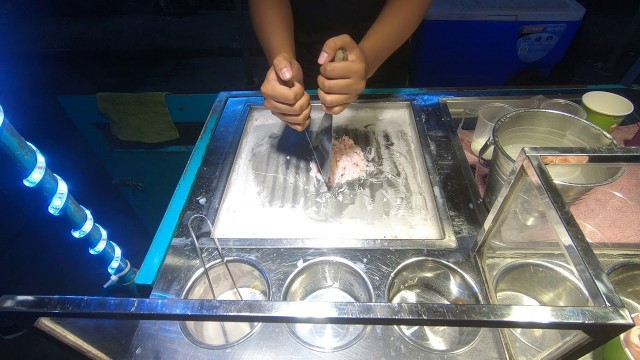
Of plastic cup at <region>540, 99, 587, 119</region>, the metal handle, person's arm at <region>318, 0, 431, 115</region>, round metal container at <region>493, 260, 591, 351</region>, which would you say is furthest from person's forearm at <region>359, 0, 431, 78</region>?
round metal container at <region>493, 260, 591, 351</region>

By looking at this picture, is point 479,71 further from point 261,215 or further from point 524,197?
point 261,215

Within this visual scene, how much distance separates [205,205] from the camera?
1.60 meters

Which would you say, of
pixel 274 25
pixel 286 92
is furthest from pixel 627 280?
pixel 274 25

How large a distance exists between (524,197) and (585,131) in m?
0.69

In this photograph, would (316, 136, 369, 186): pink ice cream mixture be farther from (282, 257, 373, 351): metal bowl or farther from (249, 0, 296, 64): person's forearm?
(249, 0, 296, 64): person's forearm

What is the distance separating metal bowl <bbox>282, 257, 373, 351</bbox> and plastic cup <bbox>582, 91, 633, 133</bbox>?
1459 millimetres

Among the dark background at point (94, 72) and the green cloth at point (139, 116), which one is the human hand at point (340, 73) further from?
the dark background at point (94, 72)

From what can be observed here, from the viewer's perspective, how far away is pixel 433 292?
1.41 metres

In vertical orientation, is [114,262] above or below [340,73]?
below

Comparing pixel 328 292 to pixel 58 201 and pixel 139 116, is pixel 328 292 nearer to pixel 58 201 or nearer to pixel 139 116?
pixel 58 201

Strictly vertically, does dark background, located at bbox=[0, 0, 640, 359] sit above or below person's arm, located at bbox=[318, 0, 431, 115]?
below

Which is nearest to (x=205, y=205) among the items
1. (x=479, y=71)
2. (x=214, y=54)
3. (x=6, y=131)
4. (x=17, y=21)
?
(x=6, y=131)

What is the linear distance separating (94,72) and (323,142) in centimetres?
521

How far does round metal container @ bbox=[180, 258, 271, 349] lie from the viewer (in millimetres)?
1251
